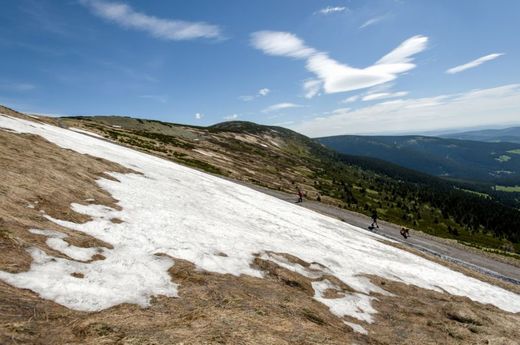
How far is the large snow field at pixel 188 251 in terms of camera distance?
1256 cm

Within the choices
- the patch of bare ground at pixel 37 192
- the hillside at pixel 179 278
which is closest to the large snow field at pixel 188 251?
the hillside at pixel 179 278

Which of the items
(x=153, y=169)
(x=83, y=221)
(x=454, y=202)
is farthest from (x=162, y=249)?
(x=454, y=202)

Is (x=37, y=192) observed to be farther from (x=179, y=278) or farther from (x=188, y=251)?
(x=179, y=278)

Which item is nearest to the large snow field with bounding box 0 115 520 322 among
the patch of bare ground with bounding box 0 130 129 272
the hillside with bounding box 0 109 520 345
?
the hillside with bounding box 0 109 520 345

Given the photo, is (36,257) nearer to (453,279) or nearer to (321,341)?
(321,341)

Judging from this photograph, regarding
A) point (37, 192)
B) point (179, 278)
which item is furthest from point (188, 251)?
point (37, 192)

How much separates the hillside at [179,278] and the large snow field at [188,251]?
0.08 m

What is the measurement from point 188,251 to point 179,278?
11.1 ft

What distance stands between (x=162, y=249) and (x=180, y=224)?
5142 millimetres

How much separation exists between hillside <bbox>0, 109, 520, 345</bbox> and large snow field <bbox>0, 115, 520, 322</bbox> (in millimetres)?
83

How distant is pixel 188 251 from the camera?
18219 mm

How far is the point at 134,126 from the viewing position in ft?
479

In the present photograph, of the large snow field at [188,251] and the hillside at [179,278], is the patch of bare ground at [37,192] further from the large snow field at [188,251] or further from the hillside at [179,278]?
the large snow field at [188,251]

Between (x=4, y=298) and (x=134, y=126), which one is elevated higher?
(x=134, y=126)
